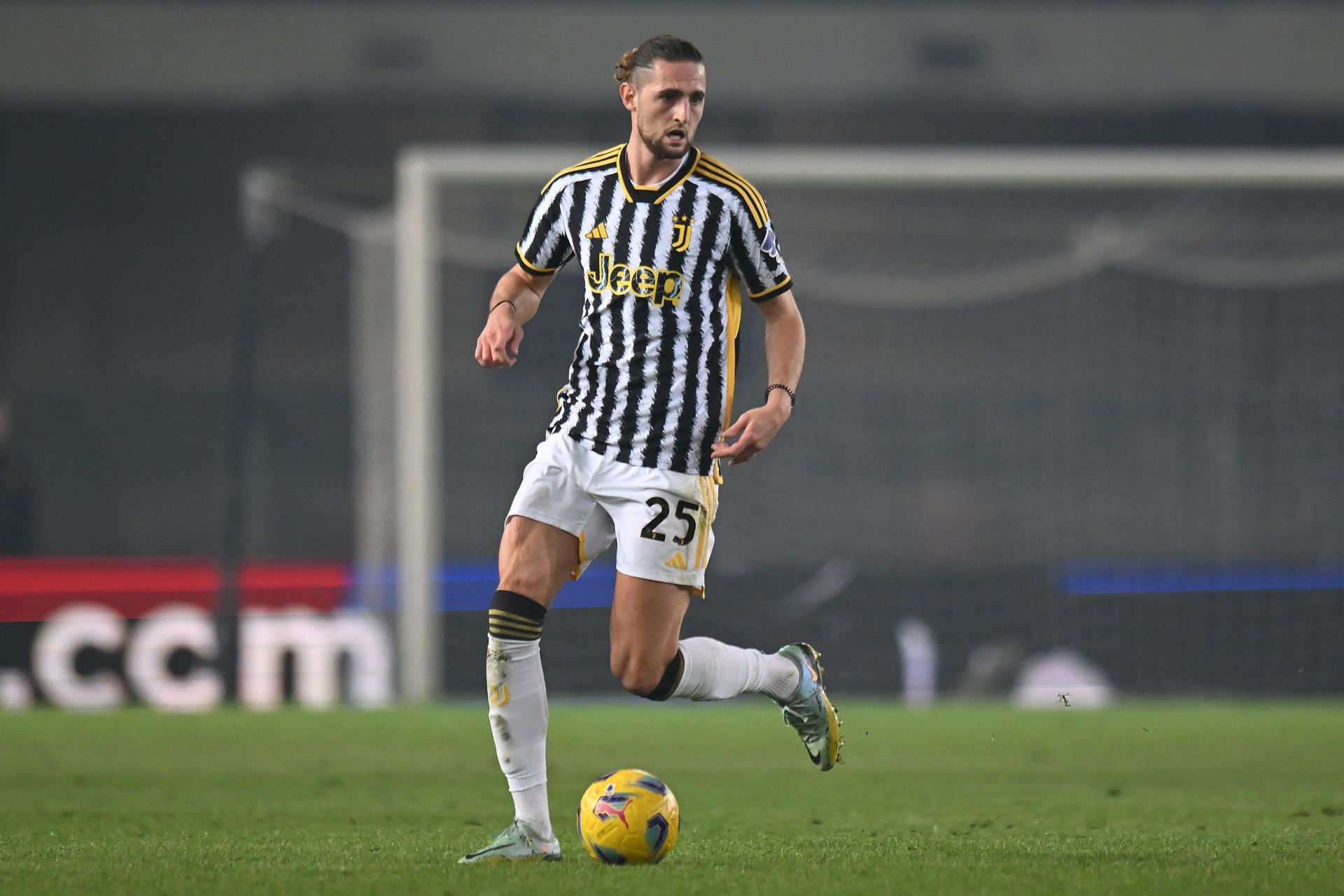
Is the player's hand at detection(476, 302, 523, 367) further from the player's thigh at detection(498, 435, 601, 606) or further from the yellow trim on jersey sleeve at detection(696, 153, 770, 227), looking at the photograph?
the yellow trim on jersey sleeve at detection(696, 153, 770, 227)

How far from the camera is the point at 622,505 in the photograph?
12.7ft

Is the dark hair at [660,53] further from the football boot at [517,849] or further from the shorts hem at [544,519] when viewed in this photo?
the football boot at [517,849]

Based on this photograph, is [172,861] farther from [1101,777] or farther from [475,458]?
[475,458]

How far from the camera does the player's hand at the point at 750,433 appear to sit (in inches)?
146

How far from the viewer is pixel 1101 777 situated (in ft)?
19.2

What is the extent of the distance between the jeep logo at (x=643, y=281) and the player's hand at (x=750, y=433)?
0.33 metres

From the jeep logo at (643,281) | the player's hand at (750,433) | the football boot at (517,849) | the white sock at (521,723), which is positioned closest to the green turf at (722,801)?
the football boot at (517,849)

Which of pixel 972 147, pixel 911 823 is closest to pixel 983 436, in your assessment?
pixel 972 147

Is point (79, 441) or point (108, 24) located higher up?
point (108, 24)

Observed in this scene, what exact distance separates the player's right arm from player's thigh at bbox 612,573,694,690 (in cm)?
55

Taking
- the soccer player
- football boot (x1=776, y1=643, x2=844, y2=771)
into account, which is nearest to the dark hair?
the soccer player

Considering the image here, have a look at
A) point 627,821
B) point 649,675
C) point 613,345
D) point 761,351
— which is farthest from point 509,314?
point 761,351

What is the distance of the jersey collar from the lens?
391 cm

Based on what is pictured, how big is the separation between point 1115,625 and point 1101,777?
15.1ft
